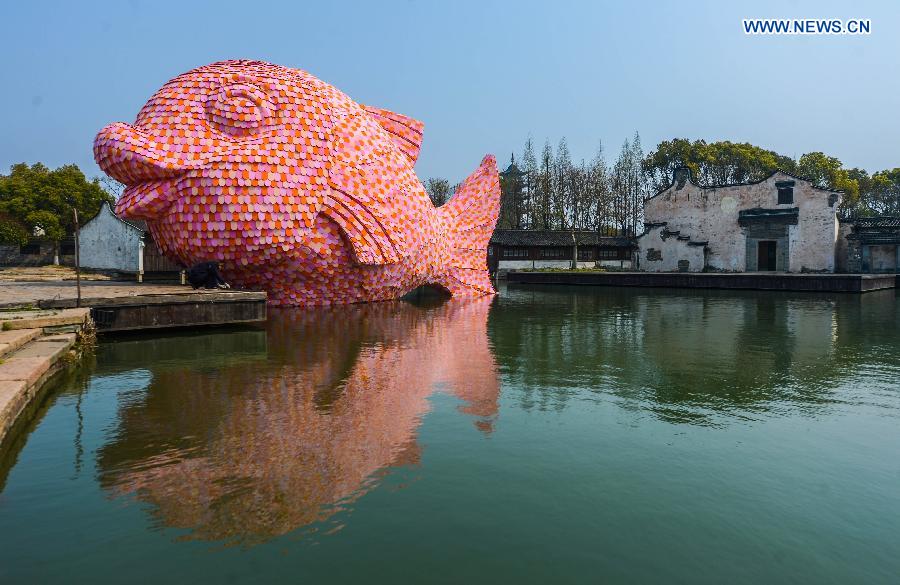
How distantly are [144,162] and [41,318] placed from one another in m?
4.98

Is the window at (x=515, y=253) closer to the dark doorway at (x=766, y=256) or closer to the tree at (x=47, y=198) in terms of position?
the dark doorway at (x=766, y=256)

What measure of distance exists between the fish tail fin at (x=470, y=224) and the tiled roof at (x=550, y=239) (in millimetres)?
20775

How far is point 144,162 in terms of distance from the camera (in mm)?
12719

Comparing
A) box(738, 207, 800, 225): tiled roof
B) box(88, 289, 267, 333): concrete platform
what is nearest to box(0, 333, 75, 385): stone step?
box(88, 289, 267, 333): concrete platform

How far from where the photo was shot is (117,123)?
1307cm

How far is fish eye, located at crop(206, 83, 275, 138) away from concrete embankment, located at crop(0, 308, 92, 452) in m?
5.58

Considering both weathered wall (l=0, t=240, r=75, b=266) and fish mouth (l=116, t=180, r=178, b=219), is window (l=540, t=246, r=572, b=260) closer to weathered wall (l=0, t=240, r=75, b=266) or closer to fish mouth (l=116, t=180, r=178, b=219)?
weathered wall (l=0, t=240, r=75, b=266)

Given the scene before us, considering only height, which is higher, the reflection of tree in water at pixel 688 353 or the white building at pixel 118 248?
the white building at pixel 118 248

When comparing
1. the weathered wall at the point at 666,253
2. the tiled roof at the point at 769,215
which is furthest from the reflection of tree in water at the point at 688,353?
the weathered wall at the point at 666,253

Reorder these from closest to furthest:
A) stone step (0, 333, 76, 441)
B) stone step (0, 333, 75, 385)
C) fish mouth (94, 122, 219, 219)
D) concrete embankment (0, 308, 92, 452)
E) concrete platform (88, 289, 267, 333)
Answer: stone step (0, 333, 76, 441) → concrete embankment (0, 308, 92, 452) → stone step (0, 333, 75, 385) → concrete platform (88, 289, 267, 333) → fish mouth (94, 122, 219, 219)

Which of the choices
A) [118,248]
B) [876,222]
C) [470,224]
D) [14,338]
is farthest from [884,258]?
[14,338]

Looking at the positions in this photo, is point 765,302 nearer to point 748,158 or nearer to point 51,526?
point 51,526

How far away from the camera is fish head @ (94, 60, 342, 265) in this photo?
13.0 metres

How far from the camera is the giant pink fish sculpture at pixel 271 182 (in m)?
13.1
